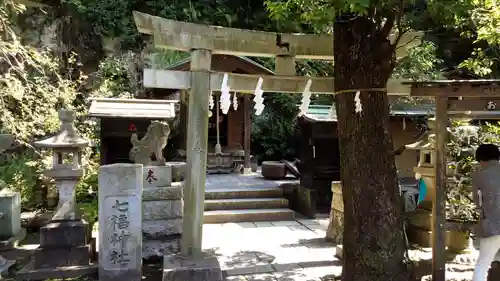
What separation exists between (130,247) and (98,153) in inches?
281

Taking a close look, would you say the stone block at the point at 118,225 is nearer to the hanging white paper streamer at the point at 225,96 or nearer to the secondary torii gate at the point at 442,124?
the hanging white paper streamer at the point at 225,96

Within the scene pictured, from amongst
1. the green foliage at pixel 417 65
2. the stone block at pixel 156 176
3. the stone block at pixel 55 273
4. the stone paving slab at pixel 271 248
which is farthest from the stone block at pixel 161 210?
the green foliage at pixel 417 65

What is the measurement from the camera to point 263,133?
73.0 ft

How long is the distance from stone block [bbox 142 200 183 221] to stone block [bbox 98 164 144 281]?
128 centimetres

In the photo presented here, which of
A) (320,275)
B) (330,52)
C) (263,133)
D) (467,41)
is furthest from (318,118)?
(467,41)

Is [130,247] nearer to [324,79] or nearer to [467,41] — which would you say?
[324,79]

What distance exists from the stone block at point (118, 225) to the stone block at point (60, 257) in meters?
0.91

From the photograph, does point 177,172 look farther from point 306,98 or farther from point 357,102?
point 357,102

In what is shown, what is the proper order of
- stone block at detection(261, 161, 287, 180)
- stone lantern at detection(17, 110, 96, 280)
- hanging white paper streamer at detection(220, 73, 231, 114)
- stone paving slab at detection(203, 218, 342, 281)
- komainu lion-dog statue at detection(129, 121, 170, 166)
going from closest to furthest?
hanging white paper streamer at detection(220, 73, 231, 114) < stone paving slab at detection(203, 218, 342, 281) < stone lantern at detection(17, 110, 96, 280) < komainu lion-dog statue at detection(129, 121, 170, 166) < stone block at detection(261, 161, 287, 180)

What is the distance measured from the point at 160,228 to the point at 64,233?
1.61 meters

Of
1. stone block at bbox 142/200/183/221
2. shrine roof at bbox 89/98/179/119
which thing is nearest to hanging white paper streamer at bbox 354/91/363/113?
stone block at bbox 142/200/183/221

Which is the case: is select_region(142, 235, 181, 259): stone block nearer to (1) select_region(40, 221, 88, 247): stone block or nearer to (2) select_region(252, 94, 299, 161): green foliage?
(1) select_region(40, 221, 88, 247): stone block

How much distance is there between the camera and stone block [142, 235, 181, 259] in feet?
25.1

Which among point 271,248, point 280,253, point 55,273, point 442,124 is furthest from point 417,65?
point 55,273
